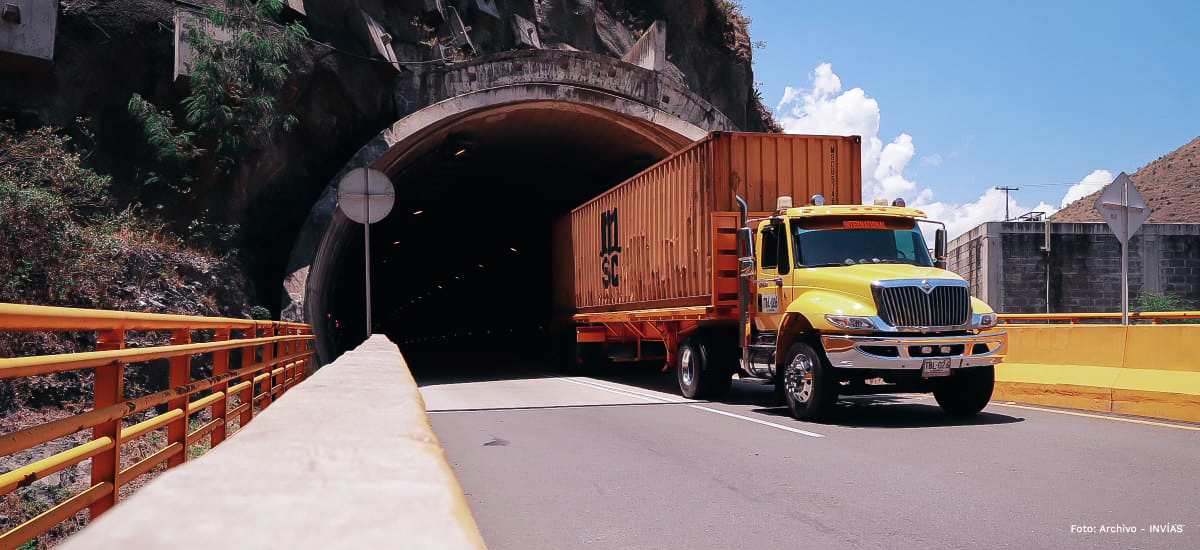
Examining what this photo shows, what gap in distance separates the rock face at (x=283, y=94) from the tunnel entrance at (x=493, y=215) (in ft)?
6.09

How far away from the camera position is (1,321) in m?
2.97

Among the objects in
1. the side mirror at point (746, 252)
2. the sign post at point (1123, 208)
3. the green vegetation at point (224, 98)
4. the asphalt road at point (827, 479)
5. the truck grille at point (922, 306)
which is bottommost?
the asphalt road at point (827, 479)

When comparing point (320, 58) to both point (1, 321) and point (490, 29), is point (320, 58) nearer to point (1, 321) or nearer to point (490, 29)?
point (490, 29)

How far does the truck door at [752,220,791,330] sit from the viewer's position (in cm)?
1196

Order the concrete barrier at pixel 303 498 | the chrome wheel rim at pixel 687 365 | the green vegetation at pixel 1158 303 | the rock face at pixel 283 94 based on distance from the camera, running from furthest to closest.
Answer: the green vegetation at pixel 1158 303 → the rock face at pixel 283 94 → the chrome wheel rim at pixel 687 365 → the concrete barrier at pixel 303 498

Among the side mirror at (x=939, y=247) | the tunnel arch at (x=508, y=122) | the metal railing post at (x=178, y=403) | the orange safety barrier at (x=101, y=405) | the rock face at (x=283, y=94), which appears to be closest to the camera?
the orange safety barrier at (x=101, y=405)

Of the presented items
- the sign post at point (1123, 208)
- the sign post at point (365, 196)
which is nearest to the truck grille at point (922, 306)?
the sign post at point (1123, 208)

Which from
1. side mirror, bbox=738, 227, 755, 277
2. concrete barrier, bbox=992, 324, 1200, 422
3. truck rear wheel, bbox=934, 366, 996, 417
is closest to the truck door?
side mirror, bbox=738, 227, 755, 277

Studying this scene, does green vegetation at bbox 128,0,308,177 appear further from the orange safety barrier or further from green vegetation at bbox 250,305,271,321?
the orange safety barrier

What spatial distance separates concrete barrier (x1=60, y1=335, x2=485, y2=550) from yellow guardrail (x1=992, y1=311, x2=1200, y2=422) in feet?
37.5

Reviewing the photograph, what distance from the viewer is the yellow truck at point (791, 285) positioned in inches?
408

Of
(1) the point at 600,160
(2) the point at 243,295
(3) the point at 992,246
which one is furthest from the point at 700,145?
(3) the point at 992,246

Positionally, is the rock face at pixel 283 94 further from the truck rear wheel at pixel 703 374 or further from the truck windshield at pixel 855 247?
the truck windshield at pixel 855 247

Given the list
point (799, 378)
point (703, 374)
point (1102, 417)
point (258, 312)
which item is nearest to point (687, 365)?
point (703, 374)
